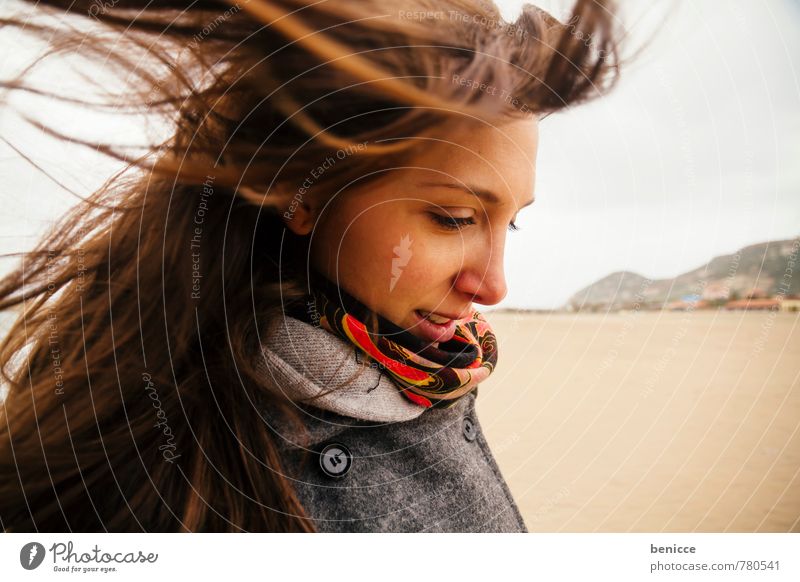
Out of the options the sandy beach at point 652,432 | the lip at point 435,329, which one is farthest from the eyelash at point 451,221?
the sandy beach at point 652,432

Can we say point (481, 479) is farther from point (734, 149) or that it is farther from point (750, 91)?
point (750, 91)

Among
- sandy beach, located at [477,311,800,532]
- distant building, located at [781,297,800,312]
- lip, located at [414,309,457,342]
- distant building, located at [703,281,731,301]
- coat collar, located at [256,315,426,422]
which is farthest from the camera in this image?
sandy beach, located at [477,311,800,532]

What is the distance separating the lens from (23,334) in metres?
1.02

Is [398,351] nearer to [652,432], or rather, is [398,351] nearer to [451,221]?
[451,221]

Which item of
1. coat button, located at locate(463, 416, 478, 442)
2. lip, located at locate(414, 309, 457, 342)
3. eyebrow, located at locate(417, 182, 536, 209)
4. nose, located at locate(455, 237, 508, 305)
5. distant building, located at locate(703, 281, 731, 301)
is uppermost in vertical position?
distant building, located at locate(703, 281, 731, 301)

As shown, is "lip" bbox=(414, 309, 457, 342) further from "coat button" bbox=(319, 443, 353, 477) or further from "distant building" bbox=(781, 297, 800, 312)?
"distant building" bbox=(781, 297, 800, 312)

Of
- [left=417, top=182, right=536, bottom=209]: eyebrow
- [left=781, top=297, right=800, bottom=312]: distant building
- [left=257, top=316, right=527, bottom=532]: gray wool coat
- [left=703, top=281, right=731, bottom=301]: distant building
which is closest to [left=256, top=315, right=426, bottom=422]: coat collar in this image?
[left=257, top=316, right=527, bottom=532]: gray wool coat

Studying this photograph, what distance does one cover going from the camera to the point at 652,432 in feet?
13.5

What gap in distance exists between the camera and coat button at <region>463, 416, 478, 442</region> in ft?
3.43

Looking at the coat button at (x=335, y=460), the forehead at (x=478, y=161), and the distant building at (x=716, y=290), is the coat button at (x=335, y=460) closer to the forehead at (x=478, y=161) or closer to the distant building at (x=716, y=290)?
the forehead at (x=478, y=161)

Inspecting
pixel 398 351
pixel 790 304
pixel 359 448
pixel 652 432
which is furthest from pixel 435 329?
pixel 652 432

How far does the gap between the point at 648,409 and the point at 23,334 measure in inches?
169

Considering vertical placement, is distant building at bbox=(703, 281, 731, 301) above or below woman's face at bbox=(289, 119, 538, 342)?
above
